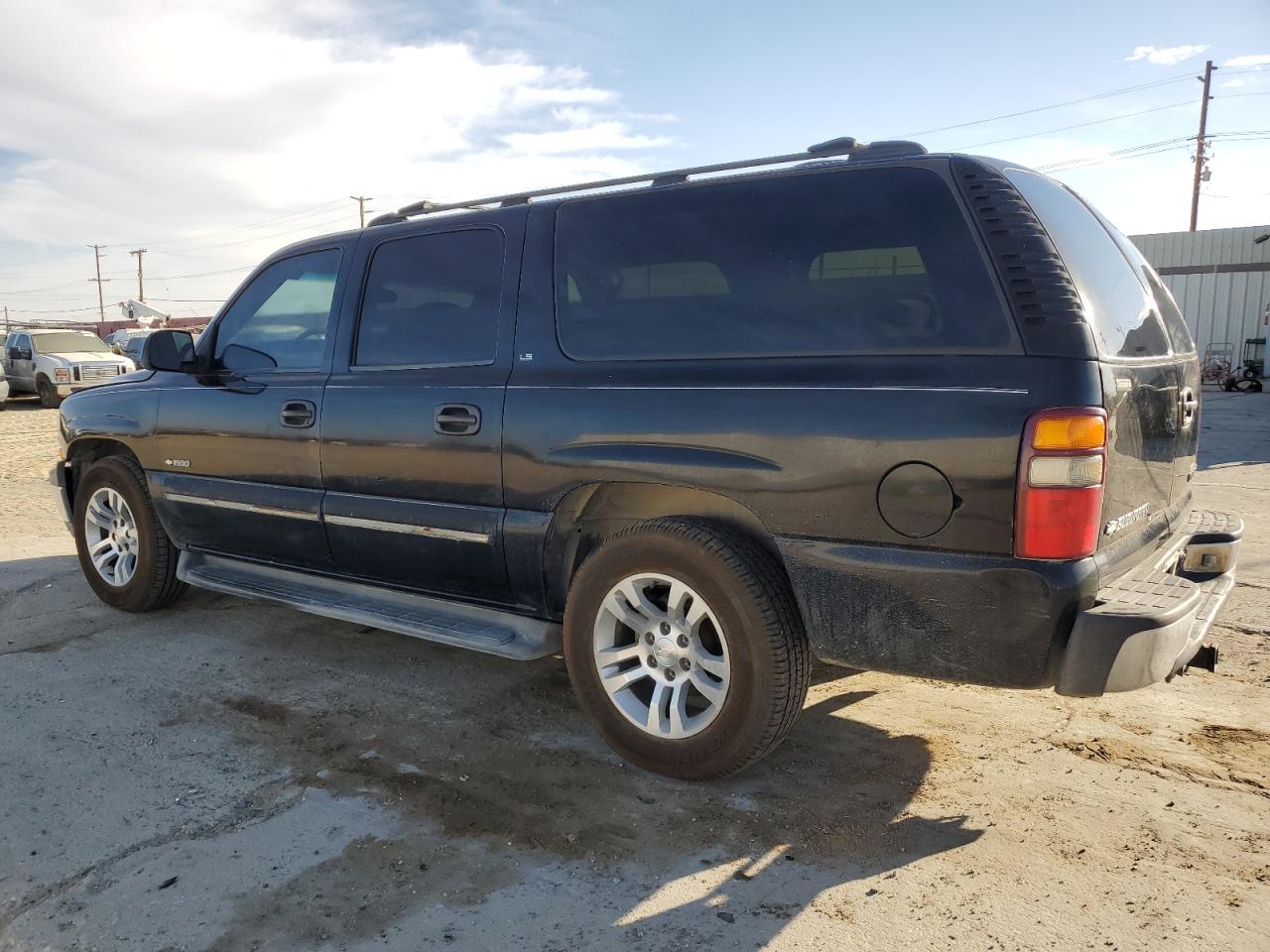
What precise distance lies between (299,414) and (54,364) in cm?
2012

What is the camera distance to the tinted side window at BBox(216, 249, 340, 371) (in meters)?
4.23

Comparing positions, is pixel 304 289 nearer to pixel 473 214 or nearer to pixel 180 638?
pixel 473 214

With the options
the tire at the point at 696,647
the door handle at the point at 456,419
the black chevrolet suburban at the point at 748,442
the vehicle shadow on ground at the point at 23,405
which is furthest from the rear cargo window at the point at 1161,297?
the vehicle shadow on ground at the point at 23,405

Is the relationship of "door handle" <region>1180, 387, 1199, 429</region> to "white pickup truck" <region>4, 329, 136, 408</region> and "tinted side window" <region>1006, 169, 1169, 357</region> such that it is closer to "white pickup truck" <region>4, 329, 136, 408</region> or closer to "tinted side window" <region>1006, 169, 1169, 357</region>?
"tinted side window" <region>1006, 169, 1169, 357</region>

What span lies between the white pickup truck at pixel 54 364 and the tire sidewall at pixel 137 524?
57.1 ft

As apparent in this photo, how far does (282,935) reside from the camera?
2.33 meters

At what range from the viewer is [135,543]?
509cm

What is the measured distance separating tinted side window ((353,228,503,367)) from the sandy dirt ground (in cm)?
143

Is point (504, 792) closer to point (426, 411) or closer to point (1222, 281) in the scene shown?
point (426, 411)

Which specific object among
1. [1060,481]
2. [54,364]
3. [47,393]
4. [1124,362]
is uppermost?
[54,364]

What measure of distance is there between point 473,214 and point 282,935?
2.66 meters

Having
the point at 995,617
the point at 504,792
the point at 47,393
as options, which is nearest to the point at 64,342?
the point at 47,393

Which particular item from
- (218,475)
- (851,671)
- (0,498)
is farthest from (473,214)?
(0,498)

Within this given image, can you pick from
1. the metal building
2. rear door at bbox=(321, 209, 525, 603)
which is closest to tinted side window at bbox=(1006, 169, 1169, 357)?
rear door at bbox=(321, 209, 525, 603)
